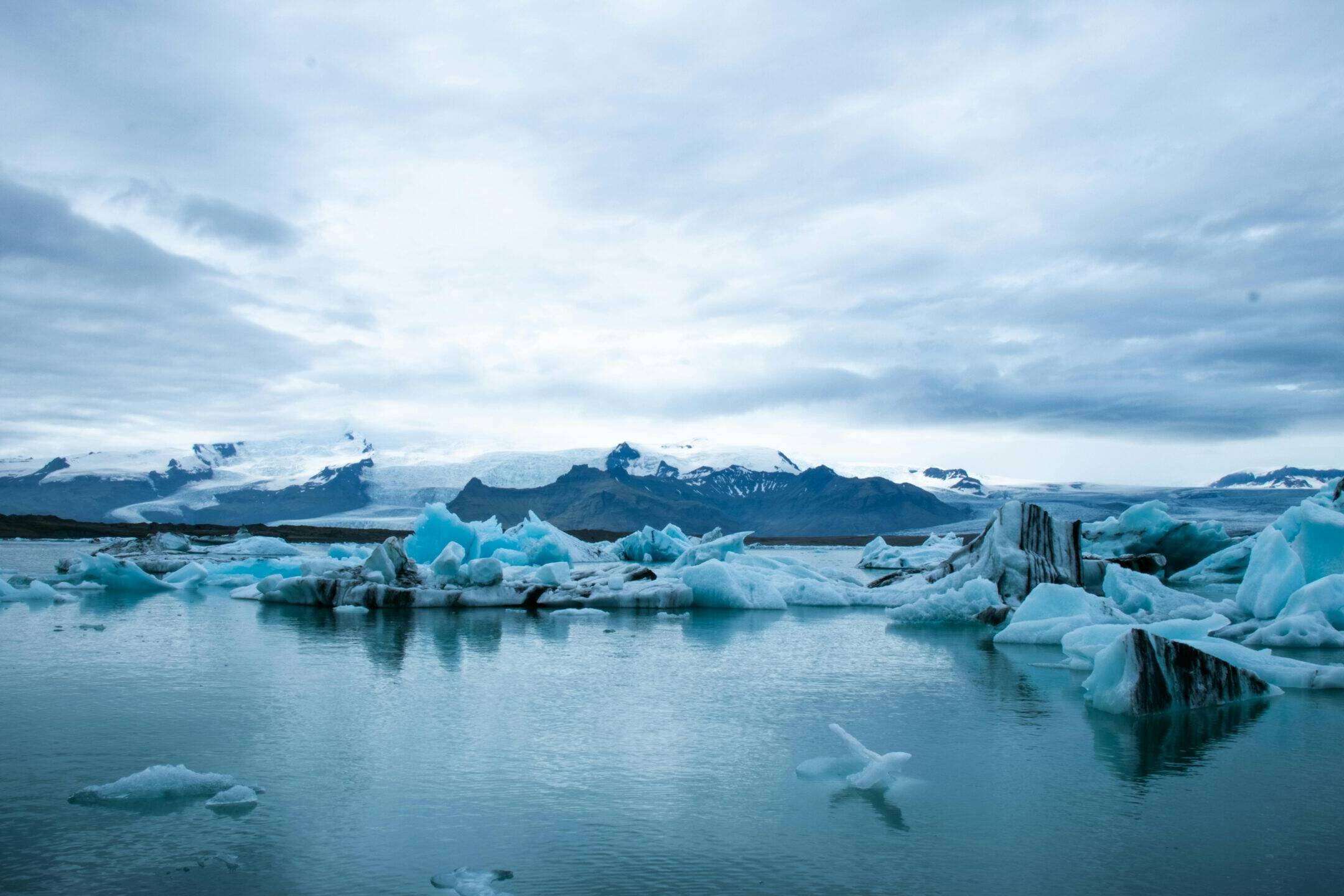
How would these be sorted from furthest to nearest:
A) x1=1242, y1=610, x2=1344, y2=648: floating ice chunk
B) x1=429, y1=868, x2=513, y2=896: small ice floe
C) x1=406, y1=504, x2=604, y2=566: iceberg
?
x1=406, y1=504, x2=604, y2=566: iceberg, x1=1242, y1=610, x2=1344, y2=648: floating ice chunk, x1=429, y1=868, x2=513, y2=896: small ice floe

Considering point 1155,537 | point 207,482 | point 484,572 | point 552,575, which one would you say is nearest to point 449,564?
point 484,572

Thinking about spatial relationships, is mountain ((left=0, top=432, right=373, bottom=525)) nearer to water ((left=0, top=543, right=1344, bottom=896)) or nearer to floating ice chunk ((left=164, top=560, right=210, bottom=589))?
floating ice chunk ((left=164, top=560, right=210, bottom=589))

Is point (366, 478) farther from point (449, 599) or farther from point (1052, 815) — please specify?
point (1052, 815)

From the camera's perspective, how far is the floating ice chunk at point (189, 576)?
17938 mm

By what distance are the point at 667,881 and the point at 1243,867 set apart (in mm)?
1998

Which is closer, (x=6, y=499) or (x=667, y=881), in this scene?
(x=667, y=881)

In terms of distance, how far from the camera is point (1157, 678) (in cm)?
612

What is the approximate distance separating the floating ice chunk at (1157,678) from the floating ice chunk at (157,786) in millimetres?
5144

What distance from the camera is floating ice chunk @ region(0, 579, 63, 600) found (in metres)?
14.2

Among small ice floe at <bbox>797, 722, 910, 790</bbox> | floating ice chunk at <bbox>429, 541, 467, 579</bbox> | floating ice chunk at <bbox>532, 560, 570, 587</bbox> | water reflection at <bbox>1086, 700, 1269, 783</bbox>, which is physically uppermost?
floating ice chunk at <bbox>429, 541, 467, 579</bbox>

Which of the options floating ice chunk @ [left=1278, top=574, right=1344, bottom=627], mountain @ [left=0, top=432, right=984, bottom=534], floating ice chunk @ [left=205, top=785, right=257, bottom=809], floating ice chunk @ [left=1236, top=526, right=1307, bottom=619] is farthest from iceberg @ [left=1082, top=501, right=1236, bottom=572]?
mountain @ [left=0, top=432, right=984, bottom=534]

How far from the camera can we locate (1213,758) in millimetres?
4902

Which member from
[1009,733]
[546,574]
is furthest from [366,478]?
[1009,733]

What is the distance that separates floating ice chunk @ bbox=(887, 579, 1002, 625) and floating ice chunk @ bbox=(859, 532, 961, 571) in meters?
14.2
